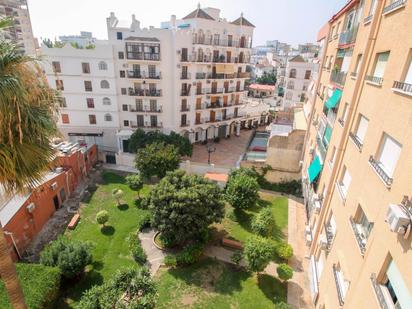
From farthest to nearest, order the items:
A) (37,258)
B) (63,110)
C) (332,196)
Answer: (63,110) < (37,258) < (332,196)

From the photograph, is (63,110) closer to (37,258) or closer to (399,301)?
(37,258)

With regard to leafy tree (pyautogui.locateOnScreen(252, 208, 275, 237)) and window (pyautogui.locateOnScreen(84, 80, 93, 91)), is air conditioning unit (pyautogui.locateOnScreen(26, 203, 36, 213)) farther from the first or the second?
window (pyautogui.locateOnScreen(84, 80, 93, 91))

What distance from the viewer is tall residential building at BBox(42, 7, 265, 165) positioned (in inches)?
1259

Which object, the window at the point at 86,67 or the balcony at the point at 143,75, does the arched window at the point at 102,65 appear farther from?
the balcony at the point at 143,75

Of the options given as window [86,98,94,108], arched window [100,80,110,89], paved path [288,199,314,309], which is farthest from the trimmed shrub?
window [86,98,94,108]

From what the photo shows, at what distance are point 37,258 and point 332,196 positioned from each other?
67.8 feet

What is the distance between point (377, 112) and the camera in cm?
940

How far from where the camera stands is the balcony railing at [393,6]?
8.45 m

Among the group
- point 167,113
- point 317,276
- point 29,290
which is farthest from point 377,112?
point 167,113

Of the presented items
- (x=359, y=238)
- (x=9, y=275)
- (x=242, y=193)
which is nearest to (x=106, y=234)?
(x=242, y=193)

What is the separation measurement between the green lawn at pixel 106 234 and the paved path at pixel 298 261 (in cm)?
1097

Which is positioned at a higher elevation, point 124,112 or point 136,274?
point 124,112

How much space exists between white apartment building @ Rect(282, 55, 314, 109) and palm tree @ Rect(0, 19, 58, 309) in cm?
4414

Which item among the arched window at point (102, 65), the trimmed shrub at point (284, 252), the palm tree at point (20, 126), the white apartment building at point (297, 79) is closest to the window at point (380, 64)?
the trimmed shrub at point (284, 252)
